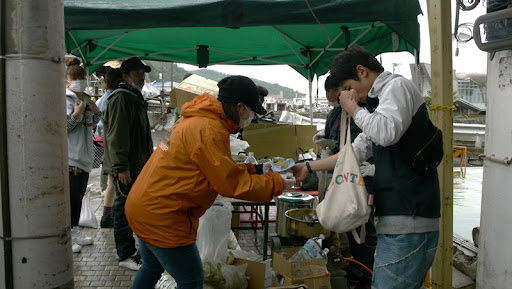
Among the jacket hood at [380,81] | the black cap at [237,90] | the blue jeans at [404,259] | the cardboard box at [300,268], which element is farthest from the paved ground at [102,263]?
the jacket hood at [380,81]

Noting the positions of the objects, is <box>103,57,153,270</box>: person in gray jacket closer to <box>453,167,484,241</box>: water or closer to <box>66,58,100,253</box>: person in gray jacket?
<box>66,58,100,253</box>: person in gray jacket

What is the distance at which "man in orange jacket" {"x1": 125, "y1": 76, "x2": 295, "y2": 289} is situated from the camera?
1.96 meters

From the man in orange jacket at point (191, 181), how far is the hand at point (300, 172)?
12.9 inches

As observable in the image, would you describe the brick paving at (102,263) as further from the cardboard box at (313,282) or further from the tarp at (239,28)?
the tarp at (239,28)

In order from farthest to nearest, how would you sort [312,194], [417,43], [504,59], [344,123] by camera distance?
[312,194]
[417,43]
[504,59]
[344,123]

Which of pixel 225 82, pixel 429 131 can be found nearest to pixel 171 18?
pixel 225 82

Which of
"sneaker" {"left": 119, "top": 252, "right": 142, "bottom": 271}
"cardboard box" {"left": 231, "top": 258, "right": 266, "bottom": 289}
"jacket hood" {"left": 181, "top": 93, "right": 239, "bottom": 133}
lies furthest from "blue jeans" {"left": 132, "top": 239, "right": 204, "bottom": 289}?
"sneaker" {"left": 119, "top": 252, "right": 142, "bottom": 271}

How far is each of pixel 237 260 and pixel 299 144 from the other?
3135 millimetres

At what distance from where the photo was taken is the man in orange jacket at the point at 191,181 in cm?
196

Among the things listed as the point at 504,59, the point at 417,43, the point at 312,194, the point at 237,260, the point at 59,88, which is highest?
the point at 417,43

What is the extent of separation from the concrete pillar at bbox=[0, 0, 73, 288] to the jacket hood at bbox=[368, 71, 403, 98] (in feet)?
4.69

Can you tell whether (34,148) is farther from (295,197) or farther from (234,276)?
(295,197)

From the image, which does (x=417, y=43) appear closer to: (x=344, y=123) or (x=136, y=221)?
(x=344, y=123)

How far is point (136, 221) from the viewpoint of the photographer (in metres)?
2.14
